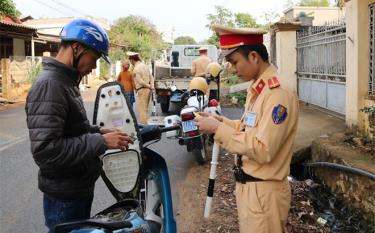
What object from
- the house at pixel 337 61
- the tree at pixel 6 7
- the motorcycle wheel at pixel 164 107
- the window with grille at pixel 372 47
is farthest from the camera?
the tree at pixel 6 7

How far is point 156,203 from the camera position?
10.2 ft

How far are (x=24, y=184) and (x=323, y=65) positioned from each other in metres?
6.53

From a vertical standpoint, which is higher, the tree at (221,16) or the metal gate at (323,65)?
the tree at (221,16)

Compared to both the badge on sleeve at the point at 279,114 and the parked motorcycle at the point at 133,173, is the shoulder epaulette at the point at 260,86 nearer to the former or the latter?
the badge on sleeve at the point at 279,114

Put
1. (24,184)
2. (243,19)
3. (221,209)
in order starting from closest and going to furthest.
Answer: (221,209), (24,184), (243,19)

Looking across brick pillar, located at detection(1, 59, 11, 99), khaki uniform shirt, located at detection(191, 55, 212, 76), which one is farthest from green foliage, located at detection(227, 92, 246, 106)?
brick pillar, located at detection(1, 59, 11, 99)

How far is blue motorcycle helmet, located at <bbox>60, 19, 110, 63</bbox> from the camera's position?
2354mm

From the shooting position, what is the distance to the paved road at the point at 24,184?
492cm

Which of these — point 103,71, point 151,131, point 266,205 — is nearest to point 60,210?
point 151,131

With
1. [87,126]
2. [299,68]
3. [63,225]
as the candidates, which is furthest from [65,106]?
[299,68]

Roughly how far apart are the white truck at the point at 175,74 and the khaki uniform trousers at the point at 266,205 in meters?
8.54

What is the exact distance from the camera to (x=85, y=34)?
7.77 feet

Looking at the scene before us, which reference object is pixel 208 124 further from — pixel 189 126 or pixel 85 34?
pixel 85 34

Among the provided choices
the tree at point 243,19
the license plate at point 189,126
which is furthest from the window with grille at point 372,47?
the tree at point 243,19
